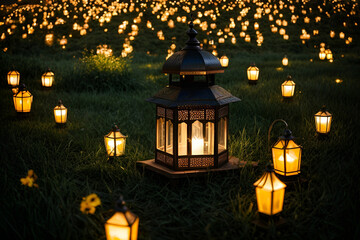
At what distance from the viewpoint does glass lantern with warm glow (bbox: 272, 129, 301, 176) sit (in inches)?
156

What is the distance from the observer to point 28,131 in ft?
20.2

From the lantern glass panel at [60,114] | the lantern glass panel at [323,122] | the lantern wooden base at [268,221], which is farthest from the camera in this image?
the lantern glass panel at [60,114]

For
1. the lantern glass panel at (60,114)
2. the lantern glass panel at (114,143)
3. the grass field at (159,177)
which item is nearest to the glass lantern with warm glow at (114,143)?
the lantern glass panel at (114,143)

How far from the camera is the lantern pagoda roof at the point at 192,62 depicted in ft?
13.2

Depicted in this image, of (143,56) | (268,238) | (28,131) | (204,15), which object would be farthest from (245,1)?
(268,238)

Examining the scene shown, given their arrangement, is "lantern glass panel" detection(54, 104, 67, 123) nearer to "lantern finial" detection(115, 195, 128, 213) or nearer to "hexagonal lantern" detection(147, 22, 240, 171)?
"hexagonal lantern" detection(147, 22, 240, 171)

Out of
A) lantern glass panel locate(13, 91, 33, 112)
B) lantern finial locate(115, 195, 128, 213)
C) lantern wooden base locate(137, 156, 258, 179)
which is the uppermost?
lantern glass panel locate(13, 91, 33, 112)

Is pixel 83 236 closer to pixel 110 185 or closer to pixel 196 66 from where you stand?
pixel 110 185

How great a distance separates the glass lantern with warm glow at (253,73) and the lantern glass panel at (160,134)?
7093mm

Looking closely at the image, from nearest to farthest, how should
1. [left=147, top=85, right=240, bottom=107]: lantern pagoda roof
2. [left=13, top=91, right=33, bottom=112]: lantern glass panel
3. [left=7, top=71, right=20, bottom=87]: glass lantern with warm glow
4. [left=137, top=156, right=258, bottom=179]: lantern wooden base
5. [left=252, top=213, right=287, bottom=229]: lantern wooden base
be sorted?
[left=252, top=213, right=287, bottom=229]: lantern wooden base < [left=147, top=85, right=240, bottom=107]: lantern pagoda roof < [left=137, top=156, right=258, bottom=179]: lantern wooden base < [left=13, top=91, right=33, bottom=112]: lantern glass panel < [left=7, top=71, right=20, bottom=87]: glass lantern with warm glow

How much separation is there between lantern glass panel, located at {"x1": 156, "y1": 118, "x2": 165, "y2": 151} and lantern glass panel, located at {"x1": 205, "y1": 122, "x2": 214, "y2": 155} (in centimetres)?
58

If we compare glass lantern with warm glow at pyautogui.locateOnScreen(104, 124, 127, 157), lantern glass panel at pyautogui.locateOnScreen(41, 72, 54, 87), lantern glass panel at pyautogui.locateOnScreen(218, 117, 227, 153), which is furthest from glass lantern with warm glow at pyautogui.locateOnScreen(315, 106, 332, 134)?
lantern glass panel at pyautogui.locateOnScreen(41, 72, 54, 87)

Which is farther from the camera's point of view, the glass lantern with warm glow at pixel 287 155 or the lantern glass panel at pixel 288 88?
the lantern glass panel at pixel 288 88

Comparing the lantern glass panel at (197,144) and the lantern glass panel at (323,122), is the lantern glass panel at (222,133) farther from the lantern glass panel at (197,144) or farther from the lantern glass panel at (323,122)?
the lantern glass panel at (323,122)
